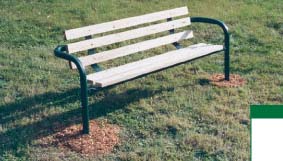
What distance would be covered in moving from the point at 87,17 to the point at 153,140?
4.64 m

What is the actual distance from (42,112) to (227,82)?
7.87ft

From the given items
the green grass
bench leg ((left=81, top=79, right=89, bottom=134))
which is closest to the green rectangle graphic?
the green grass

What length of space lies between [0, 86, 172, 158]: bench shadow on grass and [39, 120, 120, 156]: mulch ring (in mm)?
133

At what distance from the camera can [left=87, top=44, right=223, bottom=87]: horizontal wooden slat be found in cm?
589

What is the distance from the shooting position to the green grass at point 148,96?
5.53 meters

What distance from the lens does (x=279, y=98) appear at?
21.9 ft

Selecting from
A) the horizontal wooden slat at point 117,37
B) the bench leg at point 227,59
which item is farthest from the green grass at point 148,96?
the horizontal wooden slat at point 117,37

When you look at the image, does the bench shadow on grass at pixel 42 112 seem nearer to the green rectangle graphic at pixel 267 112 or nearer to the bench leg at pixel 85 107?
the bench leg at pixel 85 107

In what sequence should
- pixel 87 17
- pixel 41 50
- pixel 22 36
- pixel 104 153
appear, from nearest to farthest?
pixel 104 153 → pixel 41 50 → pixel 22 36 → pixel 87 17

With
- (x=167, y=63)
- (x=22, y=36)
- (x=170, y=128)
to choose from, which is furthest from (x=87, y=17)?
(x=170, y=128)

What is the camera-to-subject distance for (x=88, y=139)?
18.5ft

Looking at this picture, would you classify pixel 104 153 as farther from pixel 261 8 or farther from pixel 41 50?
pixel 261 8

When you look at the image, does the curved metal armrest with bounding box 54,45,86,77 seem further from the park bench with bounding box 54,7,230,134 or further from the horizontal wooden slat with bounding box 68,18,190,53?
the horizontal wooden slat with bounding box 68,18,190,53

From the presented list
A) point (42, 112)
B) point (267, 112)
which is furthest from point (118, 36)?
point (267, 112)
